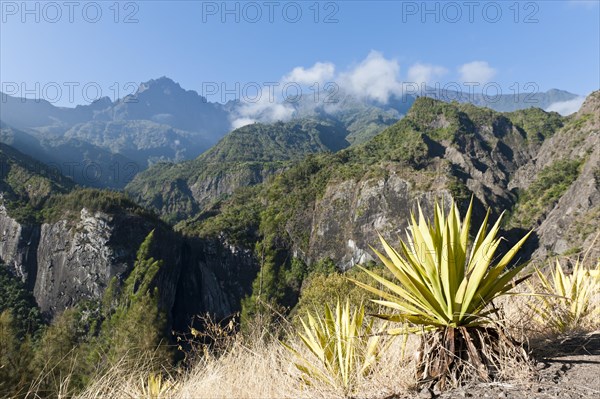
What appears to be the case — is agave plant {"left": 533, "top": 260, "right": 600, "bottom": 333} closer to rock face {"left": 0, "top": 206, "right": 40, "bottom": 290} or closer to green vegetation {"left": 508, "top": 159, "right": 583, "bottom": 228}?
rock face {"left": 0, "top": 206, "right": 40, "bottom": 290}

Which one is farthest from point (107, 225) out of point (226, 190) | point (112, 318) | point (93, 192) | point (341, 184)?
point (226, 190)

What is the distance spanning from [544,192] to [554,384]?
99.6m

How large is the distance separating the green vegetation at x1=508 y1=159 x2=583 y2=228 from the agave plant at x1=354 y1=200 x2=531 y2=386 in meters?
87.9

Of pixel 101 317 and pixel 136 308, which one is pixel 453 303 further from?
pixel 101 317

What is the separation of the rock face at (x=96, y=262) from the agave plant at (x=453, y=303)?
58.0 m

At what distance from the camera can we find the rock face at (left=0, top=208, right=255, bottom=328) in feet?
176

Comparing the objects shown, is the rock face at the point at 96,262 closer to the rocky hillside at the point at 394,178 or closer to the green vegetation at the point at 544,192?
the rocky hillside at the point at 394,178

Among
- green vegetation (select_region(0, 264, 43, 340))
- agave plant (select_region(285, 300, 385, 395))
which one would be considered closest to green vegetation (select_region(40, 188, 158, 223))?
green vegetation (select_region(0, 264, 43, 340))

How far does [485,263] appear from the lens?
2531 millimetres

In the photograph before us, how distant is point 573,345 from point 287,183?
282ft

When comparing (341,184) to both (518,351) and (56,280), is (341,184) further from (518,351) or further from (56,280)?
(518,351)

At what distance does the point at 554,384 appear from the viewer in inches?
88.2

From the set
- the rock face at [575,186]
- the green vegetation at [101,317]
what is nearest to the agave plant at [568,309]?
the green vegetation at [101,317]

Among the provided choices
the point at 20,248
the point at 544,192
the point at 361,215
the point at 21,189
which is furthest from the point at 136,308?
the point at 544,192
